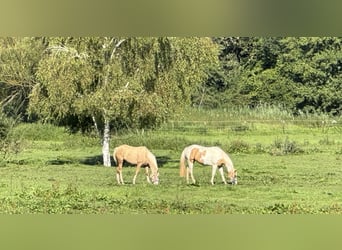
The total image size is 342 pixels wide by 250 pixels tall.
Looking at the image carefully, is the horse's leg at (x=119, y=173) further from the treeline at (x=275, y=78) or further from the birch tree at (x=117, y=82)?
the treeline at (x=275, y=78)

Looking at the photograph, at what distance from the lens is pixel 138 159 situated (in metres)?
4.63

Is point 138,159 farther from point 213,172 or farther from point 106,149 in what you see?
point 213,172

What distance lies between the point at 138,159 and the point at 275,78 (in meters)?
1.10

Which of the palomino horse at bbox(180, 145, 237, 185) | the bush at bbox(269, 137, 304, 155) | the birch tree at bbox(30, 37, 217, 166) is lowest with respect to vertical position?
the palomino horse at bbox(180, 145, 237, 185)

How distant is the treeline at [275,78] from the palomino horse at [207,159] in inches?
12.2

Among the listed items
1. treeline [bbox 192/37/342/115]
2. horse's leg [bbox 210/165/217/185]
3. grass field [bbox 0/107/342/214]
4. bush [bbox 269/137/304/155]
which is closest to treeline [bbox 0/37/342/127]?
treeline [bbox 192/37/342/115]

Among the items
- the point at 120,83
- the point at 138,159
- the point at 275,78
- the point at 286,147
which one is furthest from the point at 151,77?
the point at 286,147

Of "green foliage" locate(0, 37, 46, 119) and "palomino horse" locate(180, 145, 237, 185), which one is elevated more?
"green foliage" locate(0, 37, 46, 119)

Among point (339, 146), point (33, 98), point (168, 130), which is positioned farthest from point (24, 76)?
point (339, 146)

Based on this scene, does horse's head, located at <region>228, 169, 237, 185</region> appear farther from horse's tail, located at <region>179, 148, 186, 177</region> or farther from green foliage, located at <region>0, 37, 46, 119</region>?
green foliage, located at <region>0, 37, 46, 119</region>

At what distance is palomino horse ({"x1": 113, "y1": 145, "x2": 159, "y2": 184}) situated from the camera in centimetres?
463

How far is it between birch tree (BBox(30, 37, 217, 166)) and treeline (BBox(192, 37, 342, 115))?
0.13 metres

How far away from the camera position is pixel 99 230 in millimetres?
4555

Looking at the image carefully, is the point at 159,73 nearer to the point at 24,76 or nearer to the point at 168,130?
the point at 168,130
